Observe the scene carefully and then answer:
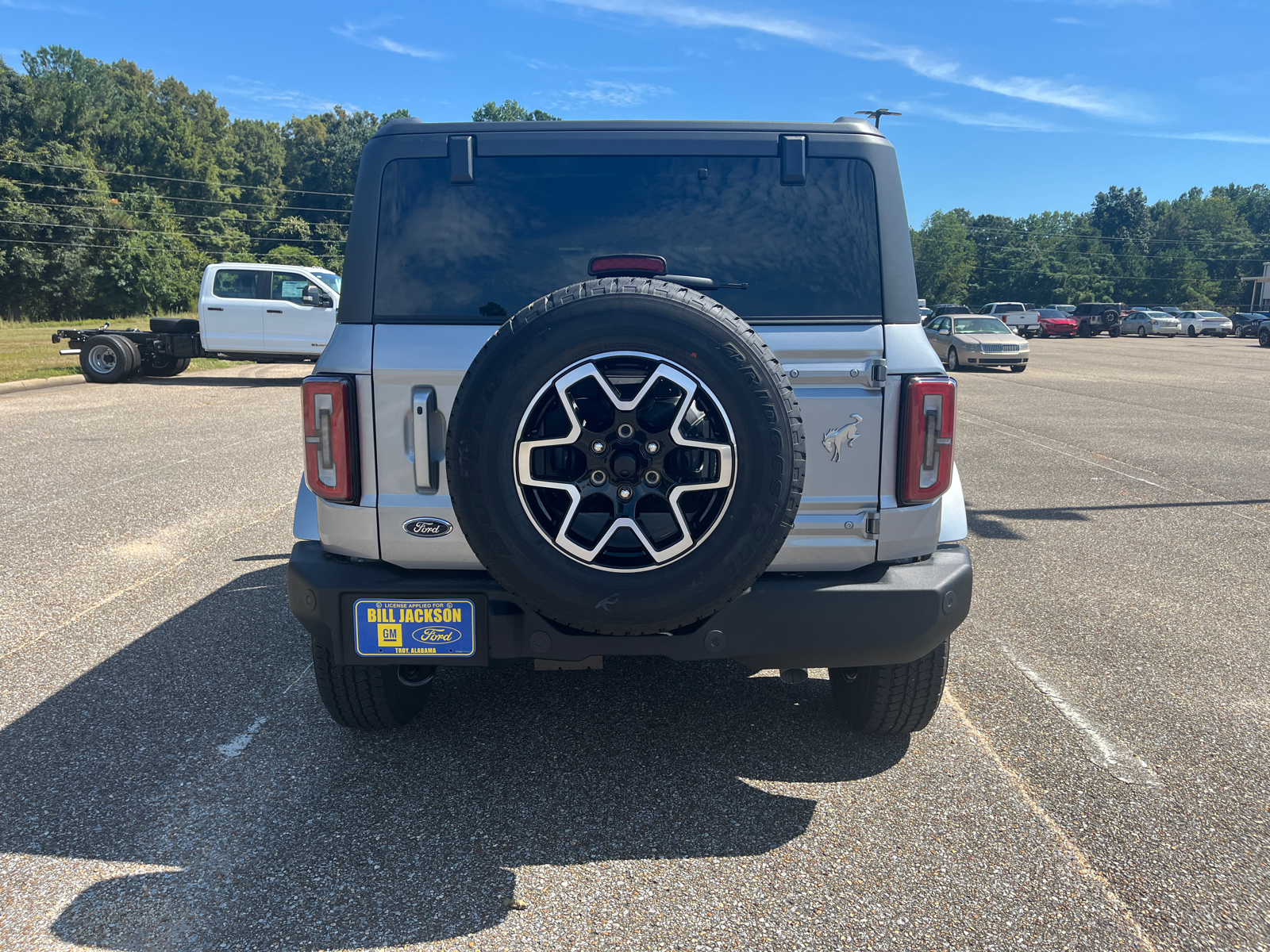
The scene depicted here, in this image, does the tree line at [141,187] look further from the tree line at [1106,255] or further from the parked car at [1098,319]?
the tree line at [1106,255]

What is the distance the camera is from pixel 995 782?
3.20m

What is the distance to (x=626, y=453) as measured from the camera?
2521 millimetres

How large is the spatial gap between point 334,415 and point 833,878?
203 centimetres

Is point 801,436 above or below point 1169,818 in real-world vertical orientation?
above

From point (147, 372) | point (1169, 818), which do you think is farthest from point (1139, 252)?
point (1169, 818)

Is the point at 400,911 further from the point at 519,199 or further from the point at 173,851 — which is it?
the point at 519,199

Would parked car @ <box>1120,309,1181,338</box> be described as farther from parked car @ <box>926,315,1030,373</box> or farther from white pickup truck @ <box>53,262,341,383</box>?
white pickup truck @ <box>53,262,341,383</box>

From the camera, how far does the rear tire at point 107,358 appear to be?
17906 millimetres

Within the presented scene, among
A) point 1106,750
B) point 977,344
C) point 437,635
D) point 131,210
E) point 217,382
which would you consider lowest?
point 1106,750

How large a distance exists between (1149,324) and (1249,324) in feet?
16.3

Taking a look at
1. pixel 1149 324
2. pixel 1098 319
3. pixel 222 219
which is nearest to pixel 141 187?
pixel 222 219

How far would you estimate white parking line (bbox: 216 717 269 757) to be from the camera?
11.1ft

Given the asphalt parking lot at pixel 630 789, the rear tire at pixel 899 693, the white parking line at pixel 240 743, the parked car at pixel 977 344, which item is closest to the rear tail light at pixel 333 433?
the asphalt parking lot at pixel 630 789

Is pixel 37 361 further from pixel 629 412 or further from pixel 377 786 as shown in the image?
pixel 629 412
